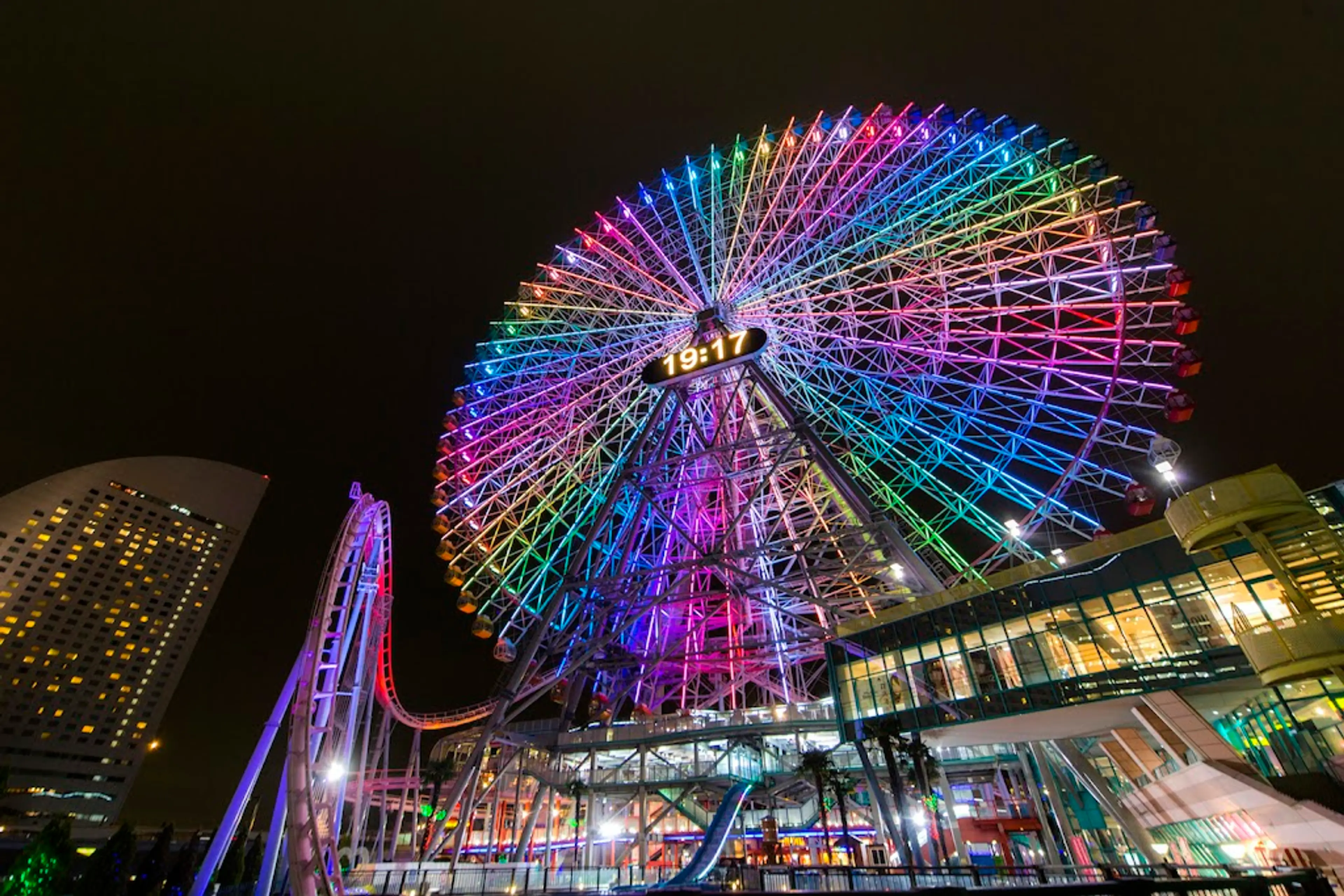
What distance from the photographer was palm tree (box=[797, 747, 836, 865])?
88.9ft

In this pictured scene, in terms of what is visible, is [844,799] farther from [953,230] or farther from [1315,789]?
[953,230]

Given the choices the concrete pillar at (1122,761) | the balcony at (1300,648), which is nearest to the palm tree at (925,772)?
the concrete pillar at (1122,761)

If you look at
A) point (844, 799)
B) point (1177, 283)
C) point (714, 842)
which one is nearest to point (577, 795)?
point (714, 842)

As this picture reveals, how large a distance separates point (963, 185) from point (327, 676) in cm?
3219

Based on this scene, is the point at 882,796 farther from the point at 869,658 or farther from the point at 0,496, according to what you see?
the point at 0,496

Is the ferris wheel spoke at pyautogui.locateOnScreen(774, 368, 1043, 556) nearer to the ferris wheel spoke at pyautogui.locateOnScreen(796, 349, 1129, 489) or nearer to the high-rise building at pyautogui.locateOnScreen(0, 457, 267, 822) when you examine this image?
the ferris wheel spoke at pyautogui.locateOnScreen(796, 349, 1129, 489)

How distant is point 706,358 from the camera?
1121 inches

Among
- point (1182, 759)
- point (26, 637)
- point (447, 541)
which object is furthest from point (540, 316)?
point (26, 637)

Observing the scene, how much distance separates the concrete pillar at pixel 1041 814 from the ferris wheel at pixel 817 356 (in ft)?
29.0

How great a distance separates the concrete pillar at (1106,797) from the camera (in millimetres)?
24000

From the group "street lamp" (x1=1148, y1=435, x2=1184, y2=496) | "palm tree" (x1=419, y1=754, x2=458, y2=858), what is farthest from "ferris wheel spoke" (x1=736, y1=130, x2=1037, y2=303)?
"palm tree" (x1=419, y1=754, x2=458, y2=858)

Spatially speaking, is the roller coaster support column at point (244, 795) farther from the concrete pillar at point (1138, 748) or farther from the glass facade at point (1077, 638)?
the concrete pillar at point (1138, 748)

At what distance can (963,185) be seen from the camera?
29219mm

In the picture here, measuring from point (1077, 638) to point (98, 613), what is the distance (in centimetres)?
11257
